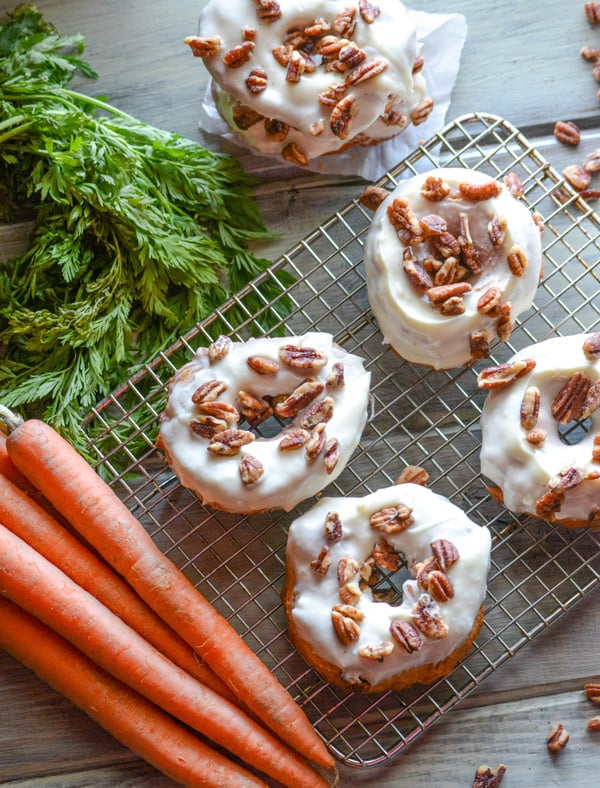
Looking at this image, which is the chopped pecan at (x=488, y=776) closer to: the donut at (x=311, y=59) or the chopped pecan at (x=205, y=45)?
the donut at (x=311, y=59)

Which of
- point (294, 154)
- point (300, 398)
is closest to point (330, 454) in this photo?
point (300, 398)

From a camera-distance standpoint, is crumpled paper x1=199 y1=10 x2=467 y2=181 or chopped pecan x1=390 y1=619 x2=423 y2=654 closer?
chopped pecan x1=390 y1=619 x2=423 y2=654

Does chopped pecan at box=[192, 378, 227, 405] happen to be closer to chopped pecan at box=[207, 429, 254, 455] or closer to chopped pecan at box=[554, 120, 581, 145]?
chopped pecan at box=[207, 429, 254, 455]

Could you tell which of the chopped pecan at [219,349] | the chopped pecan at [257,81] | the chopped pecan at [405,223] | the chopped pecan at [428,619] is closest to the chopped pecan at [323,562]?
the chopped pecan at [428,619]

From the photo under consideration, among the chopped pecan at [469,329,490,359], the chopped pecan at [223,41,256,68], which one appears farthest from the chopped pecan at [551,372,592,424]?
the chopped pecan at [223,41,256,68]

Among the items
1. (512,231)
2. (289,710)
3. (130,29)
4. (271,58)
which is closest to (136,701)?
(289,710)

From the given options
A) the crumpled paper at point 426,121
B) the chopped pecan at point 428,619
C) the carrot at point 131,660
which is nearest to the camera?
the chopped pecan at point 428,619

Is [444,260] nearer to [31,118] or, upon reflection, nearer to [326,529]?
[326,529]
